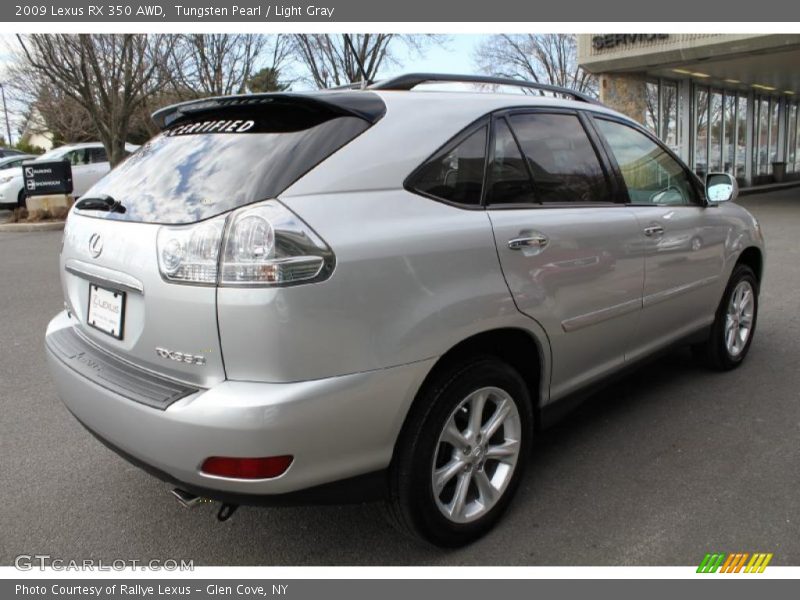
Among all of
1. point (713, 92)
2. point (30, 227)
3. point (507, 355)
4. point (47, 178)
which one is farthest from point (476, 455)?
point (713, 92)

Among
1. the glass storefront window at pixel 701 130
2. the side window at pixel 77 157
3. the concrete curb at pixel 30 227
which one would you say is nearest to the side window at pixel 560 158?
the concrete curb at pixel 30 227

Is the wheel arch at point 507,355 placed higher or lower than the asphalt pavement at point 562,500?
higher

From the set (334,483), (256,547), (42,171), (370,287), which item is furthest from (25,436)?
(42,171)

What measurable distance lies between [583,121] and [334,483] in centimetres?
219

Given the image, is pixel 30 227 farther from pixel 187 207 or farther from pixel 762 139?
pixel 762 139

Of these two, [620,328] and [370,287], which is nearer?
[370,287]

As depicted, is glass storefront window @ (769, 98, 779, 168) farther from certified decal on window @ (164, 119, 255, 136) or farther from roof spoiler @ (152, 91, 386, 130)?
certified decal on window @ (164, 119, 255, 136)

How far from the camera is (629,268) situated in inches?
126

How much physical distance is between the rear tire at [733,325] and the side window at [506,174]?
87.2 inches

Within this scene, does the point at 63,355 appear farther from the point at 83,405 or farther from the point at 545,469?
the point at 545,469

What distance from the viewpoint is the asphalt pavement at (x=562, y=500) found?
8.38 feet

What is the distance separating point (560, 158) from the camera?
3043mm

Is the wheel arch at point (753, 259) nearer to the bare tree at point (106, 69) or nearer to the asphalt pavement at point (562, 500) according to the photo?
the asphalt pavement at point (562, 500)

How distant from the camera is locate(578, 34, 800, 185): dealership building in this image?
52.0 ft
